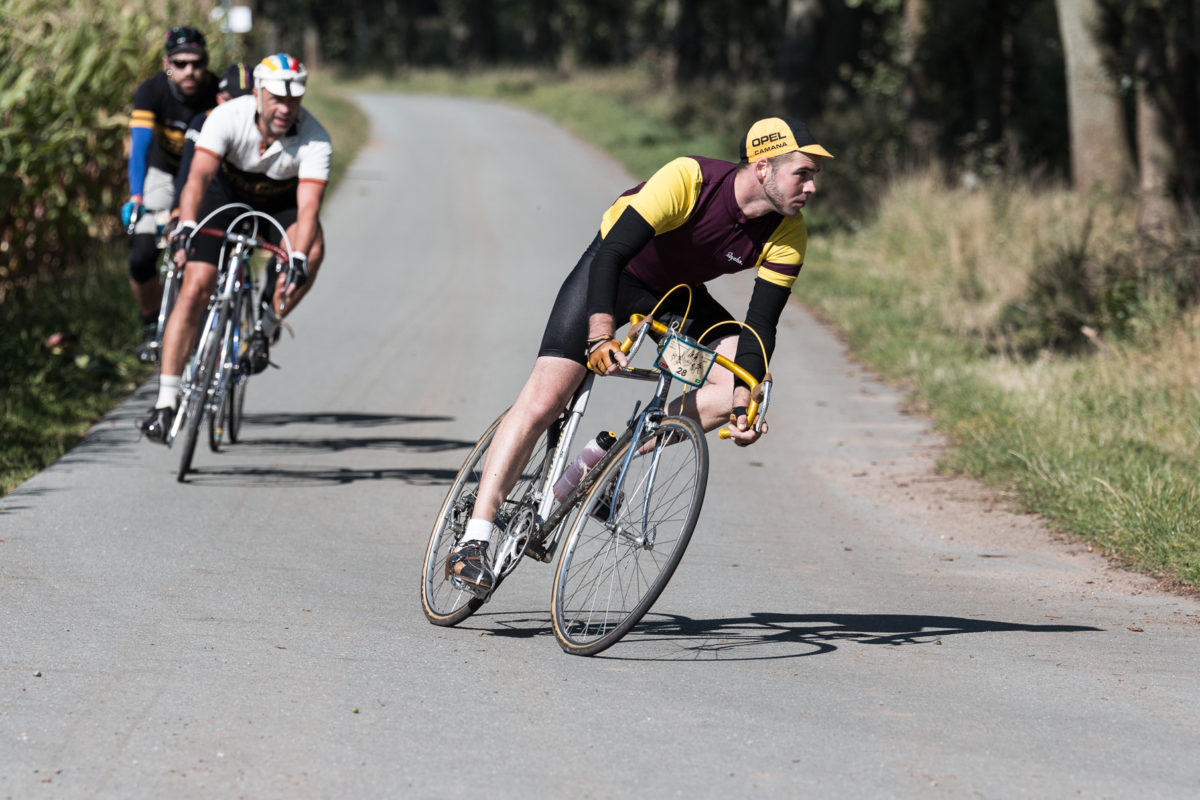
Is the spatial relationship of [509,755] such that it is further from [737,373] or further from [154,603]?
[154,603]

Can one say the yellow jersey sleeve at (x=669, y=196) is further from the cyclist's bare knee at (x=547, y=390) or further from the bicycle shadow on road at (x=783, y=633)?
the bicycle shadow on road at (x=783, y=633)

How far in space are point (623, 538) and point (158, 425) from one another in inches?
143

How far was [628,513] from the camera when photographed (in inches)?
208

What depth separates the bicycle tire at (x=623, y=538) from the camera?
17.1 feet

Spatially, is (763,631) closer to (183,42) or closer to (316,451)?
(316,451)

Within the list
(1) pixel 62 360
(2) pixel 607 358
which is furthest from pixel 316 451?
(2) pixel 607 358

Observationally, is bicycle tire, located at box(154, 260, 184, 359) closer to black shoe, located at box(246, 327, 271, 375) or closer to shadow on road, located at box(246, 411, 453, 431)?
black shoe, located at box(246, 327, 271, 375)

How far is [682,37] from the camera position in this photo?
152ft

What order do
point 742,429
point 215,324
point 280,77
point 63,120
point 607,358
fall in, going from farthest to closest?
point 63,120 → point 215,324 → point 280,77 → point 742,429 → point 607,358

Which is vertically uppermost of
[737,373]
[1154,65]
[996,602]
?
[1154,65]

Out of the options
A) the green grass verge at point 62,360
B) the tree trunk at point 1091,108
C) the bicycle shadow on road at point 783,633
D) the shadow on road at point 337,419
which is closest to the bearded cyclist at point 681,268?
the bicycle shadow on road at point 783,633

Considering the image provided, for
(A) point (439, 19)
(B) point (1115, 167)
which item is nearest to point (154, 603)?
(B) point (1115, 167)

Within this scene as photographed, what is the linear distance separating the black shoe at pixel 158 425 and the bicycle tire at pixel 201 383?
14cm

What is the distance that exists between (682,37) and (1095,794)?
43.8 meters
